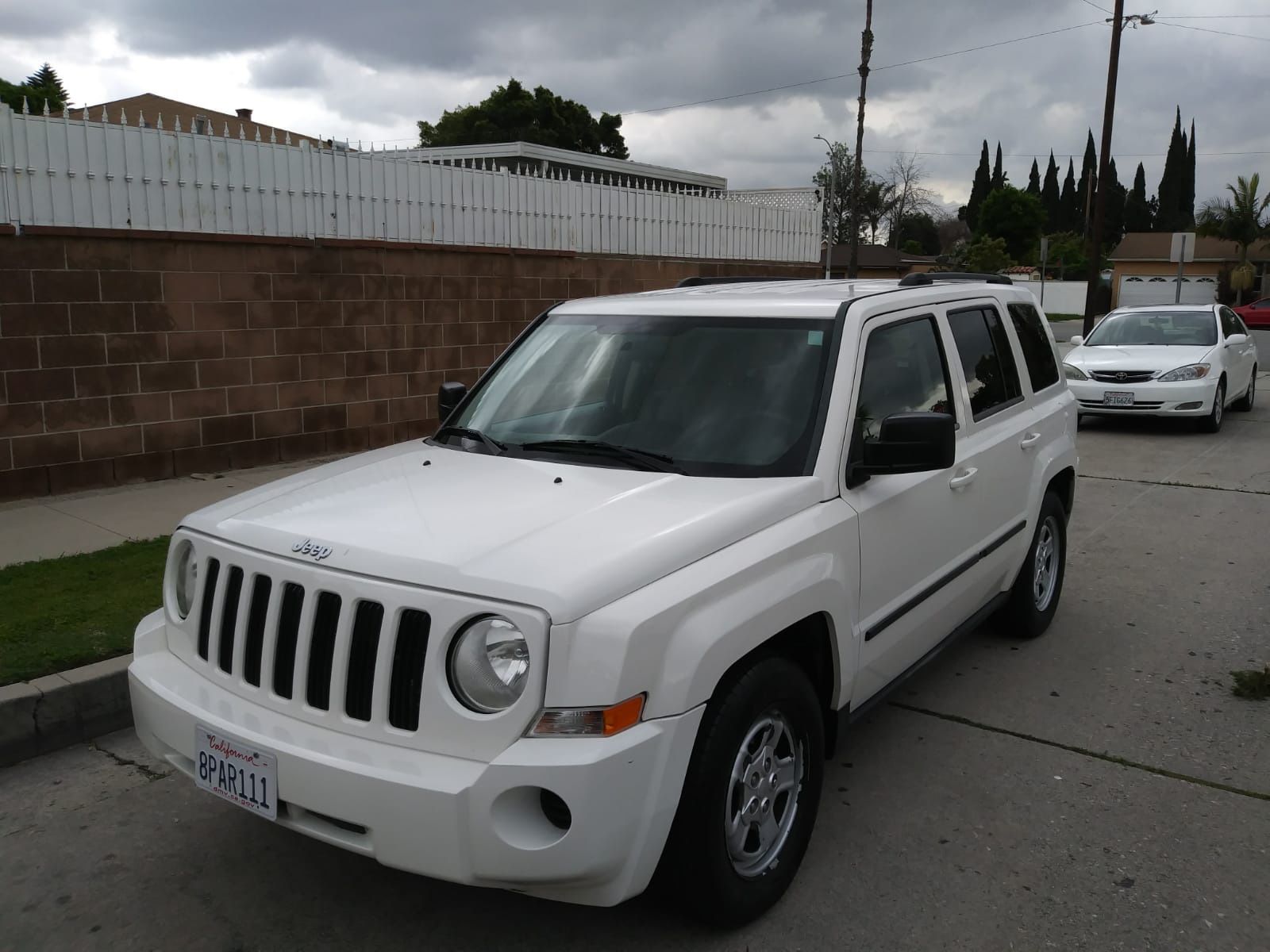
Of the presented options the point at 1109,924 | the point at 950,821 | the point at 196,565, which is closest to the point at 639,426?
the point at 196,565

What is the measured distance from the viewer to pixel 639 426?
3.85 m

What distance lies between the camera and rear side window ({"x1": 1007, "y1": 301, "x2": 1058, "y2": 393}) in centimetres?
549

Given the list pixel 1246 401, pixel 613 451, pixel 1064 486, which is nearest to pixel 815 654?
pixel 613 451

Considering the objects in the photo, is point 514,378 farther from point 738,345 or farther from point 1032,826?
point 1032,826

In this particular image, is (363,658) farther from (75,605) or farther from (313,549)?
(75,605)

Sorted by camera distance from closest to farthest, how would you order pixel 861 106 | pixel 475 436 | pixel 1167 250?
pixel 475 436 → pixel 861 106 → pixel 1167 250

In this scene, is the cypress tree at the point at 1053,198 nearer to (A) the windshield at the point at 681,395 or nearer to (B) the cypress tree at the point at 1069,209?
(B) the cypress tree at the point at 1069,209

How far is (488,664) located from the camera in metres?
2.70

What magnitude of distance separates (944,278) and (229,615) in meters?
3.77

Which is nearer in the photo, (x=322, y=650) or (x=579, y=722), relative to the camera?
(x=579, y=722)

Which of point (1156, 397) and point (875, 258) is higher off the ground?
point (875, 258)

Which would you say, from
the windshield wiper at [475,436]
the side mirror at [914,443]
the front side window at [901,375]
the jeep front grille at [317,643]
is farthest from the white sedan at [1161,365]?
the jeep front grille at [317,643]

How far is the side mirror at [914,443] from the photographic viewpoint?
3512mm

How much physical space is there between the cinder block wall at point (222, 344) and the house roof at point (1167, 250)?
60730mm
